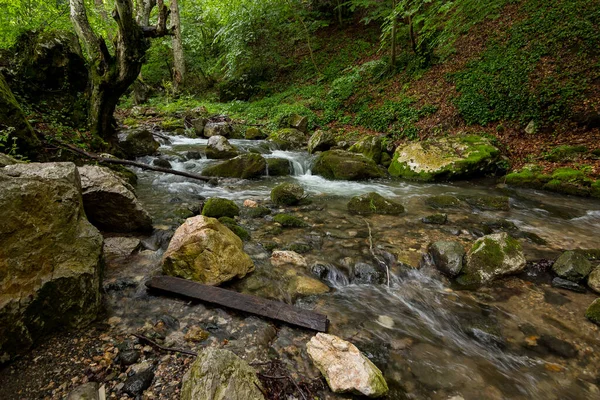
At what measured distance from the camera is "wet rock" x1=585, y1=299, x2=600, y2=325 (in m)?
2.84

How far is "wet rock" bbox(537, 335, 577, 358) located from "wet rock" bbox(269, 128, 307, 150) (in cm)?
984

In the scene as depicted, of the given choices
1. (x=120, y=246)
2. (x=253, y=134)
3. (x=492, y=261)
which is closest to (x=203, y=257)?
(x=120, y=246)

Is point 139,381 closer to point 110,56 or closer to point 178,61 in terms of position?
point 110,56

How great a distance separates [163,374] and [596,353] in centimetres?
363

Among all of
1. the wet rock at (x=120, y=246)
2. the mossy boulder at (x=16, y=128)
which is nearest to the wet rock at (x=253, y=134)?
the mossy boulder at (x=16, y=128)

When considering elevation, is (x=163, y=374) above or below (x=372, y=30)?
below

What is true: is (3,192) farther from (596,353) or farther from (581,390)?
(596,353)

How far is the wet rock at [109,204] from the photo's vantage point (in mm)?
3709

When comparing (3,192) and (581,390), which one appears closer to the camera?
(3,192)

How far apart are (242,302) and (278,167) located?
6235 millimetres

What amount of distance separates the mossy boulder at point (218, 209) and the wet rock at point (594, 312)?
474 centimetres

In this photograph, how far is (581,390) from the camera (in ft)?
7.31

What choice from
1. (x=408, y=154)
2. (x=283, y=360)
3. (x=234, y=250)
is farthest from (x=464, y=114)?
(x=283, y=360)

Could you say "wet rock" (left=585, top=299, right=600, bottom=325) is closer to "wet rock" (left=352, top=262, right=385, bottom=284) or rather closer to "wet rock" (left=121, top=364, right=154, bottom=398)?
"wet rock" (left=352, top=262, right=385, bottom=284)
